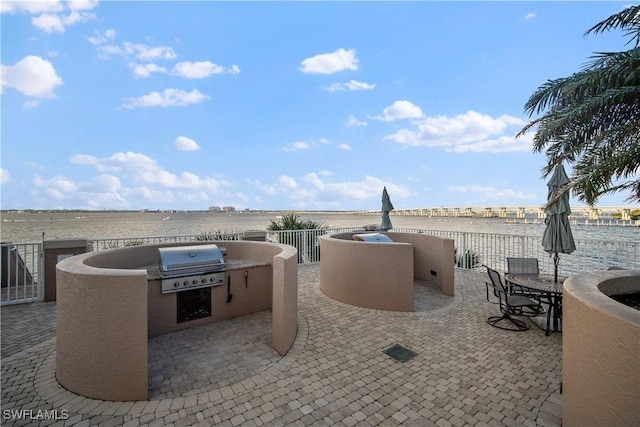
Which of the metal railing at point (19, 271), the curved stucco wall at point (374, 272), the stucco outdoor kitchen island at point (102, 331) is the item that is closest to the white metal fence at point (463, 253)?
the metal railing at point (19, 271)

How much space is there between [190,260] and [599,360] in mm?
4473

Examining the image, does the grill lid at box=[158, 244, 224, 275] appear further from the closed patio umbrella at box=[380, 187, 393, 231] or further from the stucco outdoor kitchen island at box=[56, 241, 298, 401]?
the closed patio umbrella at box=[380, 187, 393, 231]

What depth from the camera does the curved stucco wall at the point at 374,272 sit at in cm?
505

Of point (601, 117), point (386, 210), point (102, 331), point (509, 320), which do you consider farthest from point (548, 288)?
point (386, 210)

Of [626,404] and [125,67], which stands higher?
[125,67]

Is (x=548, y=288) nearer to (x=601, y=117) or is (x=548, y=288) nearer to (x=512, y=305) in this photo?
(x=512, y=305)

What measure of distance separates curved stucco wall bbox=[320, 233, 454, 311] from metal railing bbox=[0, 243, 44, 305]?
227 inches

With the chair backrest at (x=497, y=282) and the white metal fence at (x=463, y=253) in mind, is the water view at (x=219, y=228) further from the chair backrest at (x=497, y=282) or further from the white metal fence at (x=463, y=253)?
the chair backrest at (x=497, y=282)

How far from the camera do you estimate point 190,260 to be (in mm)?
4184

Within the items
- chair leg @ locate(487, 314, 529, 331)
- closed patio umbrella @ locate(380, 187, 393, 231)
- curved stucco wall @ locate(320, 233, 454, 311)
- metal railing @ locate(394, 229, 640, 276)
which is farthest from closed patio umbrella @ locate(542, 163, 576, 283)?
closed patio umbrella @ locate(380, 187, 393, 231)

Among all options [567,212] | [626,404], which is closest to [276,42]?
[567,212]

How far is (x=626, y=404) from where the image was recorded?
1572 millimetres

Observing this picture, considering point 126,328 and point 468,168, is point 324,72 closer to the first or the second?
point 468,168

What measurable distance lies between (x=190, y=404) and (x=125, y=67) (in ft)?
35.9
